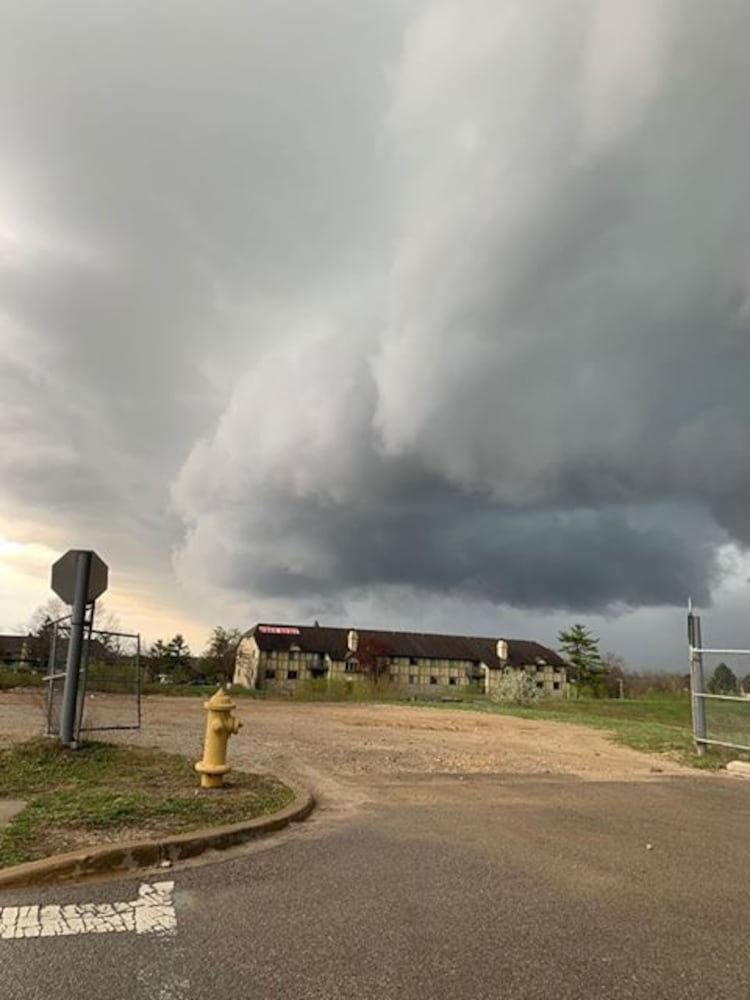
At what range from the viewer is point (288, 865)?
16.4ft

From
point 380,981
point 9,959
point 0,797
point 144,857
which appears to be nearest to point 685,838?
point 380,981

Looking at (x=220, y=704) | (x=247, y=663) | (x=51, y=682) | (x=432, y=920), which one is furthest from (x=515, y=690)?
(x=247, y=663)

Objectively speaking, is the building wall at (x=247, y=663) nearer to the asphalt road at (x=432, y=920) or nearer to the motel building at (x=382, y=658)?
the motel building at (x=382, y=658)

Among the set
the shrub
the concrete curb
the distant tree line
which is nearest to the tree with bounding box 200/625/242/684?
the distant tree line

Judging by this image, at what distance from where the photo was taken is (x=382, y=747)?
12789mm

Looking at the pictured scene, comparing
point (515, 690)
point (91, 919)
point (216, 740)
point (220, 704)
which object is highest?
point (220, 704)

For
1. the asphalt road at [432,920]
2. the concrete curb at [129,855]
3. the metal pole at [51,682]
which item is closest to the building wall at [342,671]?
the metal pole at [51,682]

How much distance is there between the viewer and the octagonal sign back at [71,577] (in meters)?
9.80

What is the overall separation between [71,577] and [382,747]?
6228 mm

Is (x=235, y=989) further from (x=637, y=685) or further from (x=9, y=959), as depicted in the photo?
(x=637, y=685)

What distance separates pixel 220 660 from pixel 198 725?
7106 cm

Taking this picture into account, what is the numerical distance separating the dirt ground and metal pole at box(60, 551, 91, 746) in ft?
4.47

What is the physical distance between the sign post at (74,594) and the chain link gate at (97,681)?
0.14m

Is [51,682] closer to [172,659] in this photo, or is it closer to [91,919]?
[91,919]
